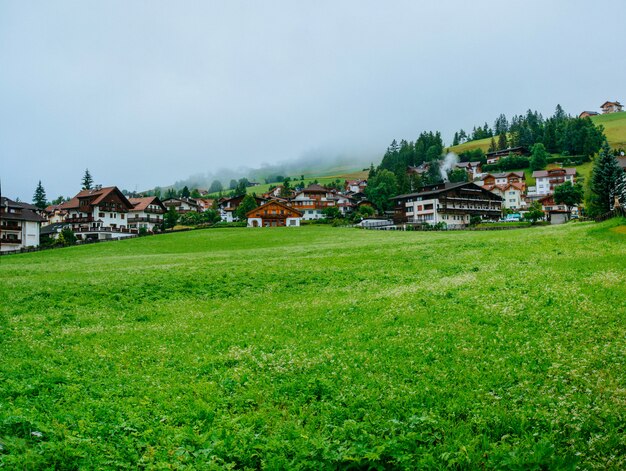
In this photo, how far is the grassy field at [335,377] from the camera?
751 cm

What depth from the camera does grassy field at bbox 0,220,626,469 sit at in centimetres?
751

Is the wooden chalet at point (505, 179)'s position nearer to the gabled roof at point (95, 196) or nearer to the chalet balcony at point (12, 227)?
the gabled roof at point (95, 196)

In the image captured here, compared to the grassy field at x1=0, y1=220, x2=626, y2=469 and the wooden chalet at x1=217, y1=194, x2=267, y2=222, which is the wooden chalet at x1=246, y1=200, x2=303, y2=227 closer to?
the wooden chalet at x1=217, y1=194, x2=267, y2=222

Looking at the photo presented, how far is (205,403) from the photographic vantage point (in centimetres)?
976

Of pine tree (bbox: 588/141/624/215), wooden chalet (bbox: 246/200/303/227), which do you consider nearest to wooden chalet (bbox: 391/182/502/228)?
wooden chalet (bbox: 246/200/303/227)

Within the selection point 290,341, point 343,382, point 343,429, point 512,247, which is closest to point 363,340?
point 290,341

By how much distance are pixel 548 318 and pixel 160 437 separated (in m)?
12.1

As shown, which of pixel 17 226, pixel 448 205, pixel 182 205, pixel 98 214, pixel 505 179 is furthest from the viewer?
pixel 182 205

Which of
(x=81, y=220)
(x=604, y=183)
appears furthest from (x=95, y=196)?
(x=604, y=183)

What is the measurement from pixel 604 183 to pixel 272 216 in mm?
80841

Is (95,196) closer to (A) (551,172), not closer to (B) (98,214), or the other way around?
(B) (98,214)

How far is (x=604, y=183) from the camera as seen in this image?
78.1 m

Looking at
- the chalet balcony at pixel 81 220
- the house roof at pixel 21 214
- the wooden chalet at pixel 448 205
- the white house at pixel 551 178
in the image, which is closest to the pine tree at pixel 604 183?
the wooden chalet at pixel 448 205

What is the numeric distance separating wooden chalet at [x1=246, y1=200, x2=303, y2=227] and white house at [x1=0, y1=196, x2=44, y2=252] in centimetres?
5240
